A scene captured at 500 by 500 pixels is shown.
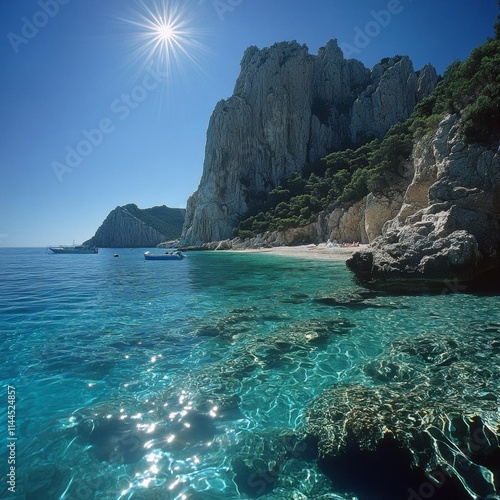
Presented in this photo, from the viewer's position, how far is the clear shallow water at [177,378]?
403cm

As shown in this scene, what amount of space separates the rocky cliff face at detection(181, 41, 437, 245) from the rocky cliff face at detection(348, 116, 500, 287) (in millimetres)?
75429

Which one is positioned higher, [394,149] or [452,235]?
[394,149]

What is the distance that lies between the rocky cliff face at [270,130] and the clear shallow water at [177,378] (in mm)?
80380

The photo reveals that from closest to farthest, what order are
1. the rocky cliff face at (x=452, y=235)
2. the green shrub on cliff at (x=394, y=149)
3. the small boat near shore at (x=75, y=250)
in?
the rocky cliff face at (x=452, y=235)
the green shrub on cliff at (x=394, y=149)
the small boat near shore at (x=75, y=250)

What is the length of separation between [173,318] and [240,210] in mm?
83987

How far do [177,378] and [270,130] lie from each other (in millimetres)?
101646

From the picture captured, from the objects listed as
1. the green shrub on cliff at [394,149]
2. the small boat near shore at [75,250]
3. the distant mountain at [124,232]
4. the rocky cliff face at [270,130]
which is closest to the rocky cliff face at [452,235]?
the green shrub on cliff at [394,149]

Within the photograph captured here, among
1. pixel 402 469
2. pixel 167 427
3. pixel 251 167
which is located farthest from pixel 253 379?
pixel 251 167

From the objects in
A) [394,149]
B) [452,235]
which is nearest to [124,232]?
[394,149]

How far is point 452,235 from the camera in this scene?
1544 centimetres

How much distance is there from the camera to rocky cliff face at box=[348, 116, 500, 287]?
15188mm

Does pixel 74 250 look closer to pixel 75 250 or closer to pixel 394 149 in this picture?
pixel 75 250

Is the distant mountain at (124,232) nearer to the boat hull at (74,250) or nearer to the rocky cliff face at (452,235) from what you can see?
the boat hull at (74,250)

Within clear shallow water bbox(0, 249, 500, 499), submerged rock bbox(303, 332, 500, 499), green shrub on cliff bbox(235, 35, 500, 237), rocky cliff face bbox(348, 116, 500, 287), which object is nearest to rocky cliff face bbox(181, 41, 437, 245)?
green shrub on cliff bbox(235, 35, 500, 237)
